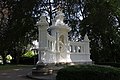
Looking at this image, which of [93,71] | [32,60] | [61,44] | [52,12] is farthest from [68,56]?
[32,60]

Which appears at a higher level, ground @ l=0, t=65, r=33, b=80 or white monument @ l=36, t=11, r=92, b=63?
white monument @ l=36, t=11, r=92, b=63

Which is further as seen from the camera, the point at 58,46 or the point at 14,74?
the point at 58,46

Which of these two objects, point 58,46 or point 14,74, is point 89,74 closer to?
point 14,74

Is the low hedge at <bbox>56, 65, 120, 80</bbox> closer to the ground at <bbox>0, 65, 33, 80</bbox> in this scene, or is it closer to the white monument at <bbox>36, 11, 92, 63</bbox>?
the ground at <bbox>0, 65, 33, 80</bbox>

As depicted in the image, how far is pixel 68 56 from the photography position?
21.3 meters

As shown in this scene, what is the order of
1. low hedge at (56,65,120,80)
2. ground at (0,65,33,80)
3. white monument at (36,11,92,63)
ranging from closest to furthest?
low hedge at (56,65,120,80), ground at (0,65,33,80), white monument at (36,11,92,63)

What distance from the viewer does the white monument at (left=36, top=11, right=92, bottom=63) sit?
1752 cm

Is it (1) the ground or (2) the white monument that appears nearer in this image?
(1) the ground

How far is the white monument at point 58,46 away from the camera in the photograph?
17.5 metres

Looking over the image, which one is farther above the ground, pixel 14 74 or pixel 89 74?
pixel 89 74

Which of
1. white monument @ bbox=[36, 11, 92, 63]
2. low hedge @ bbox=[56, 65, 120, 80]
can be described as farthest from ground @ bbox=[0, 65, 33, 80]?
low hedge @ bbox=[56, 65, 120, 80]

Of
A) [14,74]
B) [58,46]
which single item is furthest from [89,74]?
[58,46]

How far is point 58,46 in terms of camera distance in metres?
20.1

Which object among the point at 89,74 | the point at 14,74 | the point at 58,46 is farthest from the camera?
the point at 58,46
